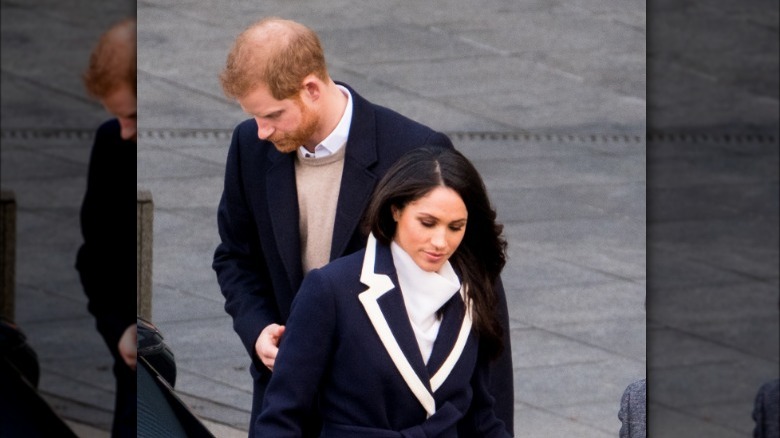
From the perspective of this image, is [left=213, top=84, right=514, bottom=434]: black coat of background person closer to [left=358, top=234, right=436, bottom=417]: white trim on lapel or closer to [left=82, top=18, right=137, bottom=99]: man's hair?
[left=358, top=234, right=436, bottom=417]: white trim on lapel

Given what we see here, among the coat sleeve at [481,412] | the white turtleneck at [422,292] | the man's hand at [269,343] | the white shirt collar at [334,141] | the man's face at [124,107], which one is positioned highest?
the man's face at [124,107]

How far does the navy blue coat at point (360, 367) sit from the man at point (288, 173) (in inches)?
5.5

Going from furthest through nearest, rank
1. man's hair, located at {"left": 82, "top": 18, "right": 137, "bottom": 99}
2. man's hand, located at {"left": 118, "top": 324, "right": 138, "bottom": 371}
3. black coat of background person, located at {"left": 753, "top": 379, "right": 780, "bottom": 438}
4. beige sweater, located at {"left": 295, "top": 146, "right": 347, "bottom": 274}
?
beige sweater, located at {"left": 295, "top": 146, "right": 347, "bottom": 274} → black coat of background person, located at {"left": 753, "top": 379, "right": 780, "bottom": 438} → man's hand, located at {"left": 118, "top": 324, "right": 138, "bottom": 371} → man's hair, located at {"left": 82, "top": 18, "right": 137, "bottom": 99}

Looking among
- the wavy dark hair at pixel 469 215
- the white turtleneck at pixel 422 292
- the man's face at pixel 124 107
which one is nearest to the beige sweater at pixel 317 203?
the wavy dark hair at pixel 469 215

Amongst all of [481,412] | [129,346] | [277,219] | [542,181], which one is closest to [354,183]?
[277,219]

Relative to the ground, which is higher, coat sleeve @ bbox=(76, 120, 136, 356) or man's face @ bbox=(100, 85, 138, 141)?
man's face @ bbox=(100, 85, 138, 141)

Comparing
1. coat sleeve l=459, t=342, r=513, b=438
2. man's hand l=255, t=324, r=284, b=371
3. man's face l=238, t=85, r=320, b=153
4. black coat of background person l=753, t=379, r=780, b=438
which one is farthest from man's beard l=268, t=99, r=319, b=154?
black coat of background person l=753, t=379, r=780, b=438

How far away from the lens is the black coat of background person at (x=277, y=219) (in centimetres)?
370

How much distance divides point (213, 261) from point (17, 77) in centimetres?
140

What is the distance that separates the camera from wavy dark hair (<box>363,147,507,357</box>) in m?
3.56

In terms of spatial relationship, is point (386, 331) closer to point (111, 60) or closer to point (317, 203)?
point (317, 203)

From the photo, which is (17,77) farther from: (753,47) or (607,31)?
(607,31)

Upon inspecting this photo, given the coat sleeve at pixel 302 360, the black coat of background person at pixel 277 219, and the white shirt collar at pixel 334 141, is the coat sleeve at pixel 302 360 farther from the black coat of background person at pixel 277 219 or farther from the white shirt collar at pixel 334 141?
the white shirt collar at pixel 334 141

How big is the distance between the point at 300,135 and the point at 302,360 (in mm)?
573
